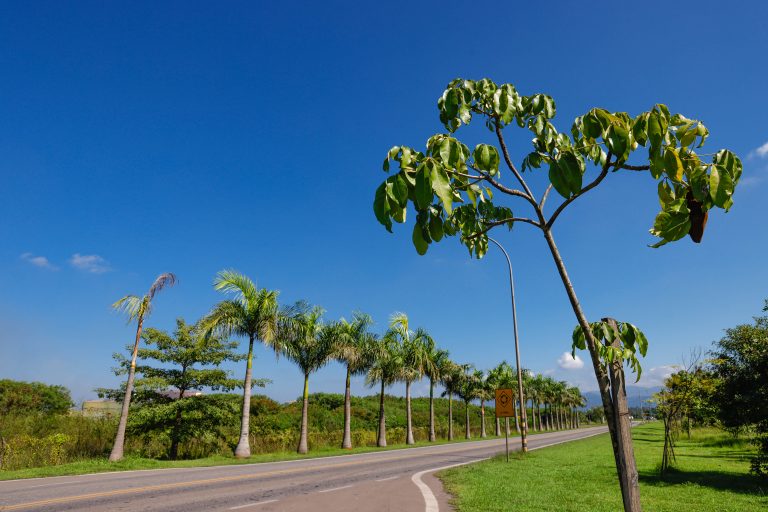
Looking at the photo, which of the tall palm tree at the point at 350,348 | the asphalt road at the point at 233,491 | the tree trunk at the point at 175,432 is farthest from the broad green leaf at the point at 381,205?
the tall palm tree at the point at 350,348

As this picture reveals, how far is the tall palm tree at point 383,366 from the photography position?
1271 inches

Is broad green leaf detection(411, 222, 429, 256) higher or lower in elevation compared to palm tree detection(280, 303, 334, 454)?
lower

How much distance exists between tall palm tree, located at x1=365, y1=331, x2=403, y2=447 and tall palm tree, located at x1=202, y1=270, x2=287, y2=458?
1048 cm

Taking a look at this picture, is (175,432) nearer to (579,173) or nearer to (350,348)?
(350,348)

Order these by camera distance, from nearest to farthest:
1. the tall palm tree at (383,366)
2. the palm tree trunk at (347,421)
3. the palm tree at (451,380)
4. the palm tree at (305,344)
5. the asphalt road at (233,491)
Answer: the asphalt road at (233,491) < the palm tree at (305,344) < the palm tree trunk at (347,421) < the tall palm tree at (383,366) < the palm tree at (451,380)

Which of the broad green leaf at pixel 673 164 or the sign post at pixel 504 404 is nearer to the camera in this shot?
the broad green leaf at pixel 673 164

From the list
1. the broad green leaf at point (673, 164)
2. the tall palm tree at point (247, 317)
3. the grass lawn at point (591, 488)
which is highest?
the tall palm tree at point (247, 317)

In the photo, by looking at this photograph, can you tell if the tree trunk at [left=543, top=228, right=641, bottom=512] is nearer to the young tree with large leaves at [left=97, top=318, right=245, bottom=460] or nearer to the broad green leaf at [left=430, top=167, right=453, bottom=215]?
the broad green leaf at [left=430, top=167, right=453, bottom=215]

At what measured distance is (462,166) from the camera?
266 cm

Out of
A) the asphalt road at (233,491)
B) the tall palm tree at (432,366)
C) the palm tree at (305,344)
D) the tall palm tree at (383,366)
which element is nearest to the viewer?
the asphalt road at (233,491)

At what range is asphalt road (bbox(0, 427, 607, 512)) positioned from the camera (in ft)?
29.4

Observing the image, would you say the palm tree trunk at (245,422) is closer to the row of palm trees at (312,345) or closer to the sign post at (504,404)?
the row of palm trees at (312,345)

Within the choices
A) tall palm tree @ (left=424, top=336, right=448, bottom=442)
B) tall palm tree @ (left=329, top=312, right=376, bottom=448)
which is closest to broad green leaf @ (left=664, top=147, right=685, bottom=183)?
tall palm tree @ (left=329, top=312, right=376, bottom=448)

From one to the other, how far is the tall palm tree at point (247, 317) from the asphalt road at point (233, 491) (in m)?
7.48
